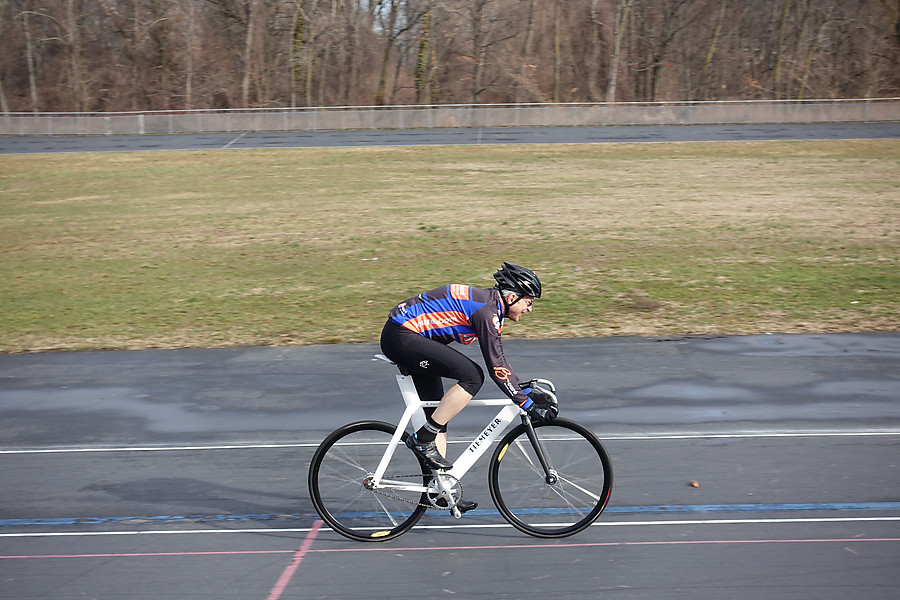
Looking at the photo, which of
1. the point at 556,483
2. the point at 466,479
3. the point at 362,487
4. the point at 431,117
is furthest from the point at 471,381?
the point at 431,117

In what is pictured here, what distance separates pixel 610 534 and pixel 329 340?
601 cm

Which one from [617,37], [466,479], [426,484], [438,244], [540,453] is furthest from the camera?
[617,37]

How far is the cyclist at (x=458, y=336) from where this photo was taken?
5.56 m

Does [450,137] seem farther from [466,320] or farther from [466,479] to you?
[466,320]

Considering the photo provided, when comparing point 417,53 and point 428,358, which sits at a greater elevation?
point 417,53

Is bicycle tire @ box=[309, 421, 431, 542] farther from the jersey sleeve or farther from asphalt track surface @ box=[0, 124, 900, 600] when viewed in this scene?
the jersey sleeve

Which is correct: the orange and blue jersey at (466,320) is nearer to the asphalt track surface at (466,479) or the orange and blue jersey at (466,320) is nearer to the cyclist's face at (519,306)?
the cyclist's face at (519,306)

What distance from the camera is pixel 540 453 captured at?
231 inches

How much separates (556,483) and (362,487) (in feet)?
4.30

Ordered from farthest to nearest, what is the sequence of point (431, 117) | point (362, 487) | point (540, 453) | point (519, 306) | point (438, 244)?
1. point (431, 117)
2. point (438, 244)
3. point (362, 487)
4. point (540, 453)
5. point (519, 306)

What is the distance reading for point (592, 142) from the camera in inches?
1484

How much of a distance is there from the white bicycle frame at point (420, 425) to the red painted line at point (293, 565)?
23.3 inches

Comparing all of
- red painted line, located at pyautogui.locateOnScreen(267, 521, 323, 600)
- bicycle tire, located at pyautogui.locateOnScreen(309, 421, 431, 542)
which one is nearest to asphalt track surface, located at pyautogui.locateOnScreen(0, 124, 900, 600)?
red painted line, located at pyautogui.locateOnScreen(267, 521, 323, 600)

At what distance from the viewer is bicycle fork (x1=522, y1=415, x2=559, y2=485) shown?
19.0ft
